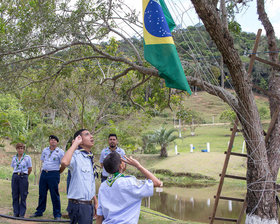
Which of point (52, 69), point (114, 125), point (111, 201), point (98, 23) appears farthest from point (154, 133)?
point (111, 201)

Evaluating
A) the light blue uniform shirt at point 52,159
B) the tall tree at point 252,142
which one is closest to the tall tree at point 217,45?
the tall tree at point 252,142

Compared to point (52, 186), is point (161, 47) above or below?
above

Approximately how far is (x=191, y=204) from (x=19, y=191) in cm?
943

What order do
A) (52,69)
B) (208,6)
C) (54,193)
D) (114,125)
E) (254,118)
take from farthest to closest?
1. (114,125)
2. (52,69)
3. (54,193)
4. (254,118)
5. (208,6)

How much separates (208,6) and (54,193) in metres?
4.66

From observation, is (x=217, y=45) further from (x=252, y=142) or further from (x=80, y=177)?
(x=80, y=177)

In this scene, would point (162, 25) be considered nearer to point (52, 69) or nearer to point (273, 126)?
point (273, 126)

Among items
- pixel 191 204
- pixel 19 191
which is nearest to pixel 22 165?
pixel 19 191

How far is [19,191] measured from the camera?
729 centimetres

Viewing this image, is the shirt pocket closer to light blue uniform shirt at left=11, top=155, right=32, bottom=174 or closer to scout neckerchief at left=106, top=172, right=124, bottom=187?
scout neckerchief at left=106, top=172, right=124, bottom=187

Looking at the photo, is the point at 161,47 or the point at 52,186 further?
the point at 52,186

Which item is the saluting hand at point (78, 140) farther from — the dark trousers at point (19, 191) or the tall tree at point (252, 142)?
Result: the dark trousers at point (19, 191)

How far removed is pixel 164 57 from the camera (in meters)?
5.47

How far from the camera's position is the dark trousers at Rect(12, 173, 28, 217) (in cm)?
723
